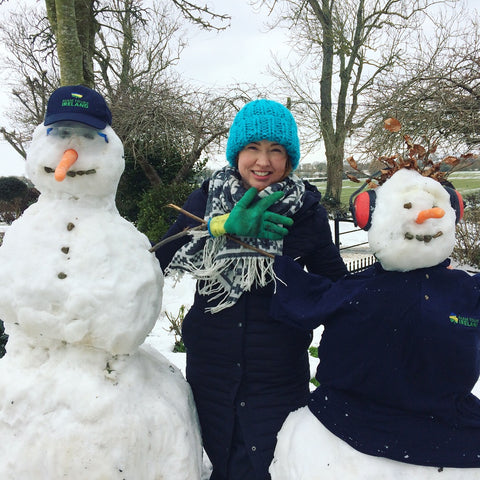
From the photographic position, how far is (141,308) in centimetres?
154

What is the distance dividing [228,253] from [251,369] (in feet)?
1.51

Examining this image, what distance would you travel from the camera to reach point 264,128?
1.69m

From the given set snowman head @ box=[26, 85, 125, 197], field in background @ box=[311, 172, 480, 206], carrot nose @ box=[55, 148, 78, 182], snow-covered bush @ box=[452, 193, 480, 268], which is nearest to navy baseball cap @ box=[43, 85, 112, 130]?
snowman head @ box=[26, 85, 125, 197]

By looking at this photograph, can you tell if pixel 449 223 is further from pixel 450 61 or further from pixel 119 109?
pixel 119 109

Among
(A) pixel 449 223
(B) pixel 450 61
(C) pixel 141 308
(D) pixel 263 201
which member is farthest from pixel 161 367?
(B) pixel 450 61

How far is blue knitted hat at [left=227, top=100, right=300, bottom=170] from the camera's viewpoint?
170 centimetres

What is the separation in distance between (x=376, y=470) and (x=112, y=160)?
1315 millimetres

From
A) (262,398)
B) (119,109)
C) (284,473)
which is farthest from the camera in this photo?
(119,109)

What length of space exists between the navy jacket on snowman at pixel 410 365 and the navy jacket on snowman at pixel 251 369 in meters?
0.33

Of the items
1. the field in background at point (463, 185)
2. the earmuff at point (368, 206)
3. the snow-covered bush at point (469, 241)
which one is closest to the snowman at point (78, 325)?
the earmuff at point (368, 206)

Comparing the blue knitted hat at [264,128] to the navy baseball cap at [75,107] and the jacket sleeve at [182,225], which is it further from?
the navy baseball cap at [75,107]

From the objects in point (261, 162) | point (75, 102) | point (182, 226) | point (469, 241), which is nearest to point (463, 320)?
point (261, 162)

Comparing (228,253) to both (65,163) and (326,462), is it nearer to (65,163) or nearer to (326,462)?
(65,163)

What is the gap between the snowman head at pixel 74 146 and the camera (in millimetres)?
1515
